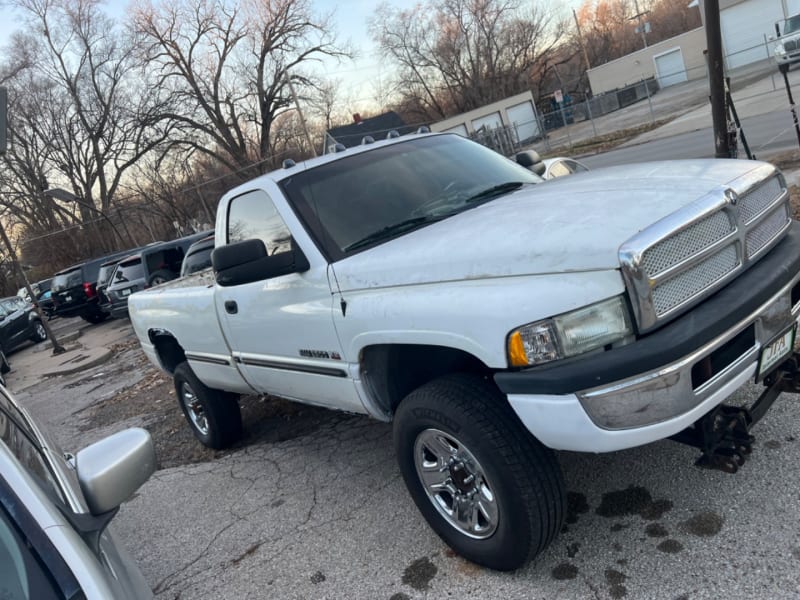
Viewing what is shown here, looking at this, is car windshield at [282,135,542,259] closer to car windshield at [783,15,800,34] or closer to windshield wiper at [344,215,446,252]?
windshield wiper at [344,215,446,252]

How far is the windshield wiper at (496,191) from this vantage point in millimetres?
3779

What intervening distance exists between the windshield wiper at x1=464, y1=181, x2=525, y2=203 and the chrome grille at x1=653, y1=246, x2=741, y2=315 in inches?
56.0

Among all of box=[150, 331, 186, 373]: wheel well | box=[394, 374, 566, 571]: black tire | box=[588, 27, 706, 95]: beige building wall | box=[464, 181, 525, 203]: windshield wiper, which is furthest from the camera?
box=[588, 27, 706, 95]: beige building wall

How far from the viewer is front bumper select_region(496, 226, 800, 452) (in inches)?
91.6

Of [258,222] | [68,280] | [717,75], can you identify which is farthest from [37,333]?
[717,75]

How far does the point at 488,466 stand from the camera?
2652 millimetres

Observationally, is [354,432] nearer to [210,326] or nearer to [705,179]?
[210,326]

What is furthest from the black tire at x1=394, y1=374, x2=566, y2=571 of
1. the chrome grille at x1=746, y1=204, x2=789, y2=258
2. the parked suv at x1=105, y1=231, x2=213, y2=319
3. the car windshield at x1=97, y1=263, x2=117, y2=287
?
the car windshield at x1=97, y1=263, x2=117, y2=287

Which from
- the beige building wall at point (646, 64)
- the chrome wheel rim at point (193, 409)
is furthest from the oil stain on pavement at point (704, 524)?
the beige building wall at point (646, 64)

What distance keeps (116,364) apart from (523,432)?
34.9ft

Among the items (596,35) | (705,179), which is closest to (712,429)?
(705,179)

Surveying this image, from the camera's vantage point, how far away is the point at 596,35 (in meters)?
65.1

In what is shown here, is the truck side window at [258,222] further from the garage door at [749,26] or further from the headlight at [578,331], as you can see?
the garage door at [749,26]

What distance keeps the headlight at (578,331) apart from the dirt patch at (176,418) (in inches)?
129
